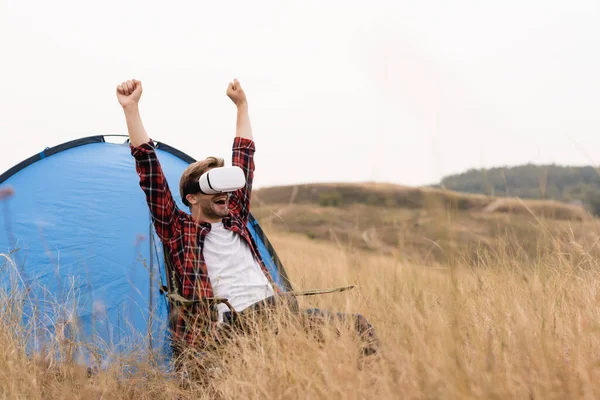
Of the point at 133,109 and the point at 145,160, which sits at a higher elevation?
the point at 133,109

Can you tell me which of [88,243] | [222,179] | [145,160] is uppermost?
[145,160]

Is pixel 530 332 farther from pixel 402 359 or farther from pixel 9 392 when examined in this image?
pixel 9 392

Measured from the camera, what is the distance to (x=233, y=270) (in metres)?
2.99

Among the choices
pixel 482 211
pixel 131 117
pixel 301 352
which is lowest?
pixel 301 352

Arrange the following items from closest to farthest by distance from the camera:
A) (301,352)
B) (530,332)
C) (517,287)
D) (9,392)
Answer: (530,332), (301,352), (9,392), (517,287)

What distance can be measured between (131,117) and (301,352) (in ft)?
4.51

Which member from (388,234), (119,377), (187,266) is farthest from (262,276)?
(388,234)

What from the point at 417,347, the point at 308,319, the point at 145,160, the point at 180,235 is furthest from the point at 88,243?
the point at 417,347

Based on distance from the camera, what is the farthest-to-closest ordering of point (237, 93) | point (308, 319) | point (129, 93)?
point (237, 93), point (129, 93), point (308, 319)

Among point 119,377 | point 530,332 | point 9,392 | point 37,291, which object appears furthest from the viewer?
point 37,291

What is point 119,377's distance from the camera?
103 inches

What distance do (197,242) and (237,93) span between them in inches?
38.9

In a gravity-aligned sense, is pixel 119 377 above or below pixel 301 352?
below

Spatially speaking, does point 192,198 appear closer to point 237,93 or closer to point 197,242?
point 197,242
